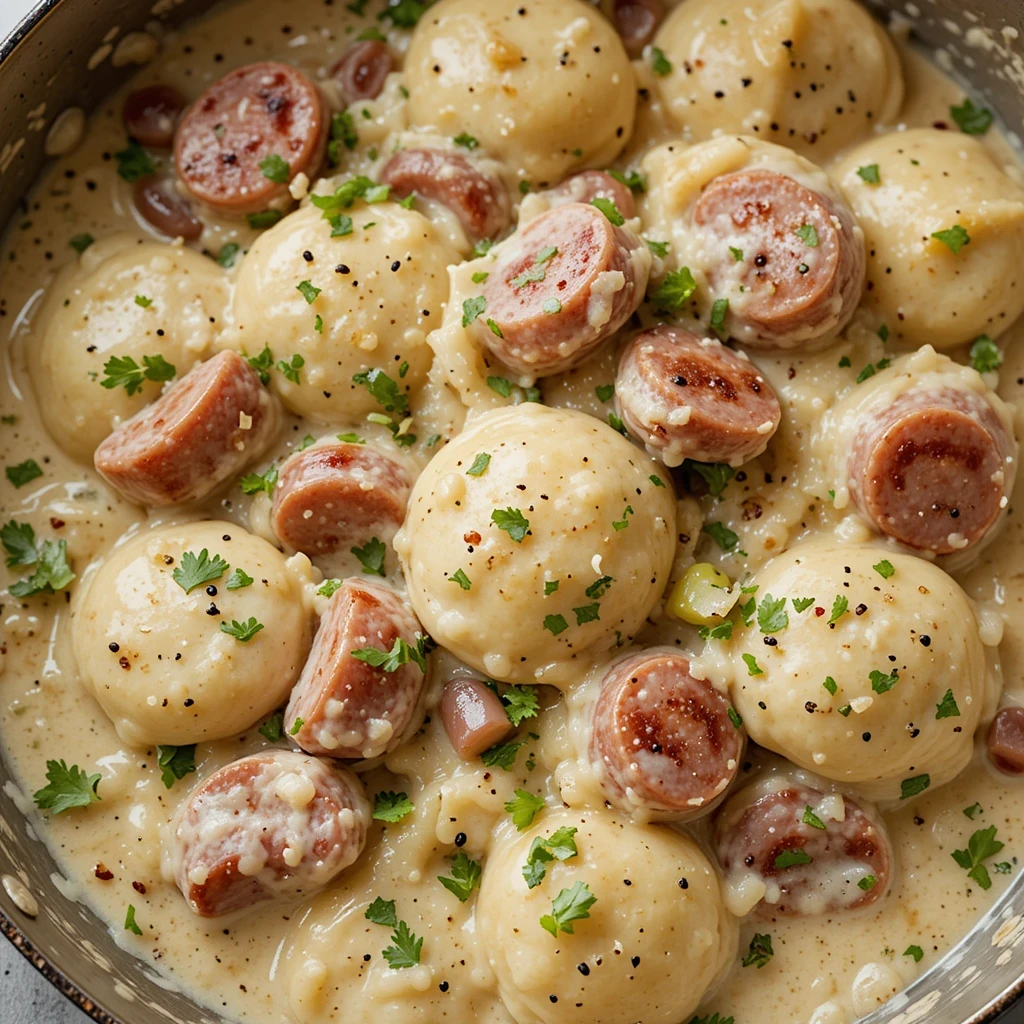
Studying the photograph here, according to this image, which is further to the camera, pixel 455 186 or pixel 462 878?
pixel 455 186

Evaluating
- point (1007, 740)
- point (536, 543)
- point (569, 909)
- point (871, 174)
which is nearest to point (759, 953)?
point (569, 909)

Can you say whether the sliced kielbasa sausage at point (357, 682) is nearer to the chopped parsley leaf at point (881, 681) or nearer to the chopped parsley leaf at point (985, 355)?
the chopped parsley leaf at point (881, 681)

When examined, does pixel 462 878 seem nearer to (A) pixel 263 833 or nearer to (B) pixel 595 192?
(A) pixel 263 833

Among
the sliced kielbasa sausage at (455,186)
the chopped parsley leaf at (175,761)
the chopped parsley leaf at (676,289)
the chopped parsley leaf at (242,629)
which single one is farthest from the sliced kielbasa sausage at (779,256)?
the chopped parsley leaf at (175,761)

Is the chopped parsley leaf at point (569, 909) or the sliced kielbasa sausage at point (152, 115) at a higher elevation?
the sliced kielbasa sausage at point (152, 115)

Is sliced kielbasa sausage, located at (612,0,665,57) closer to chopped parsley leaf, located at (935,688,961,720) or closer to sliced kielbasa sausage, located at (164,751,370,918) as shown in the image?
chopped parsley leaf, located at (935,688,961,720)
